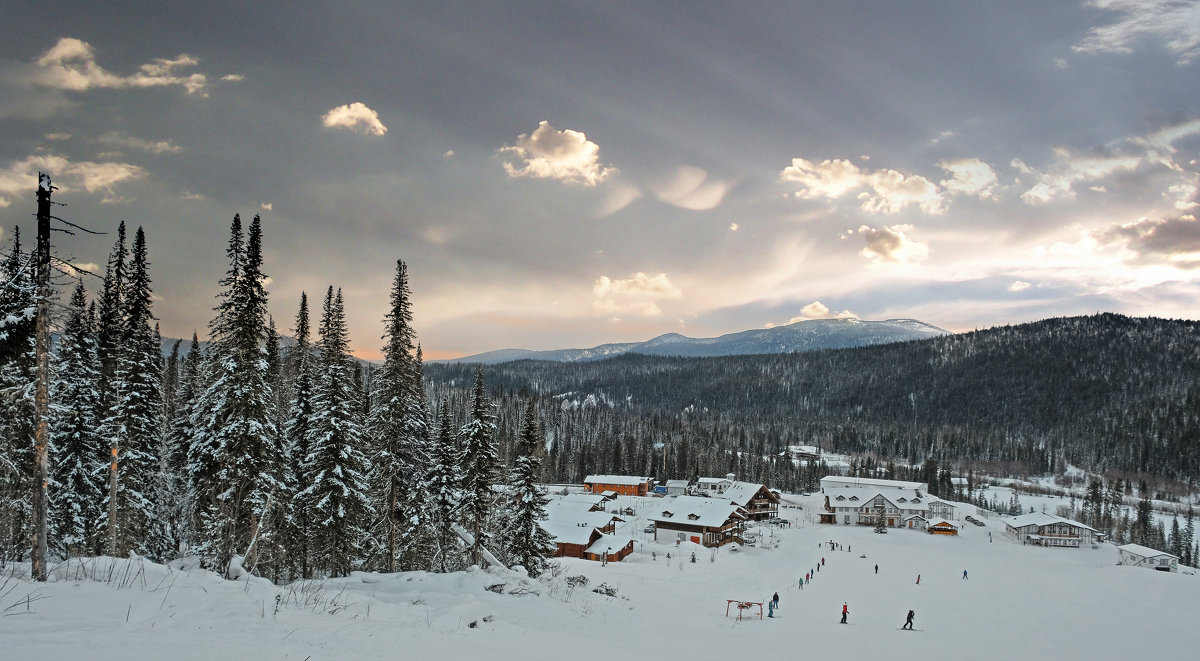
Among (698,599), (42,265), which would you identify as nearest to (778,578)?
(698,599)

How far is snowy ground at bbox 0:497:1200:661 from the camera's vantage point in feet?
35.7

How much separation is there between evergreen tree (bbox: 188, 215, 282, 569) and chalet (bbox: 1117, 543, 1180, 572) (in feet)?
302

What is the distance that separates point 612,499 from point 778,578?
5172 centimetres

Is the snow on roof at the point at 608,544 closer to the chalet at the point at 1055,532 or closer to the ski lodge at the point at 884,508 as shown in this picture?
the ski lodge at the point at 884,508

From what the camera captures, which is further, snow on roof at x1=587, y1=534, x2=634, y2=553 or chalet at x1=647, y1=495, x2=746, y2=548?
chalet at x1=647, y1=495, x2=746, y2=548

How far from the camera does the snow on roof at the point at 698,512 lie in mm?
73062

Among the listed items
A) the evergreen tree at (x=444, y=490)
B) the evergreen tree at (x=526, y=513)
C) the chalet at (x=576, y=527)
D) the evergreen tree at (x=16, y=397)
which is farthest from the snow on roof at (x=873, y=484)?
the evergreen tree at (x=16, y=397)

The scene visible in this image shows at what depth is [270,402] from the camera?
28.0 metres

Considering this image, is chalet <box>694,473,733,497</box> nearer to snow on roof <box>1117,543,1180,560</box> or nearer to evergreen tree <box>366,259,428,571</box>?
snow on roof <box>1117,543,1180,560</box>

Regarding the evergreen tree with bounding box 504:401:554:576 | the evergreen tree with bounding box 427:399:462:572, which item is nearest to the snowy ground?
the evergreen tree with bounding box 504:401:554:576

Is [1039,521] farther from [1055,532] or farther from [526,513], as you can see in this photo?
[526,513]

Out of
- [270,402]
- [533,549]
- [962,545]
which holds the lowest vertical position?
[962,545]

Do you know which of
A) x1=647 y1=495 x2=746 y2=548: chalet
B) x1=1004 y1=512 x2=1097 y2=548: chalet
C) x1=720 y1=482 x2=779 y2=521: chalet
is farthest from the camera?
x1=720 y1=482 x2=779 y2=521: chalet

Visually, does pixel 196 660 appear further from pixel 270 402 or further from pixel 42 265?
pixel 270 402
